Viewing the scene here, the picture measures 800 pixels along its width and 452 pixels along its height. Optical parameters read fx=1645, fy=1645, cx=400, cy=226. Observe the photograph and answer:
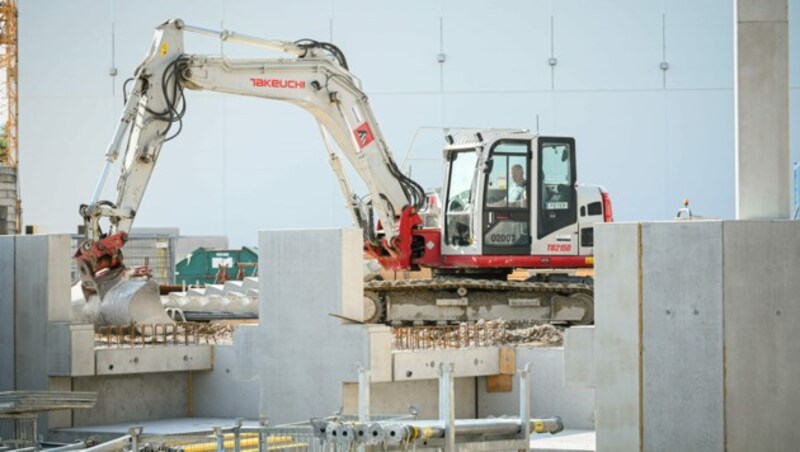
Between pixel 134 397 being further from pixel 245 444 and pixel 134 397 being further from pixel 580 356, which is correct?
pixel 580 356

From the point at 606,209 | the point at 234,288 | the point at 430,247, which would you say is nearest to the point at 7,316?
the point at 430,247

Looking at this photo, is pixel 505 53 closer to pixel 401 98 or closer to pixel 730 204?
pixel 401 98

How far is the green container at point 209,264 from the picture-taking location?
43062mm

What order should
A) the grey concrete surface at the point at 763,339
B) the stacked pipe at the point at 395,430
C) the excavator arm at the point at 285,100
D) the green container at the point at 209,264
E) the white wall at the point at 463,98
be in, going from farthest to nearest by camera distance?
the white wall at the point at 463,98, the green container at the point at 209,264, the excavator arm at the point at 285,100, the grey concrete surface at the point at 763,339, the stacked pipe at the point at 395,430

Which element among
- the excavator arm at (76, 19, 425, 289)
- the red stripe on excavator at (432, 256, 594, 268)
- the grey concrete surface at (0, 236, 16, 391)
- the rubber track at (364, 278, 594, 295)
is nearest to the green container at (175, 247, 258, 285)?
the excavator arm at (76, 19, 425, 289)

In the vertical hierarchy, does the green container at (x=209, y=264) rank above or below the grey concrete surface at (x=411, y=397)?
above

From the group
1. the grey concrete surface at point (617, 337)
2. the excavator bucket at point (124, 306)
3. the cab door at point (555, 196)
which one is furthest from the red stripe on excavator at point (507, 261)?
the grey concrete surface at point (617, 337)

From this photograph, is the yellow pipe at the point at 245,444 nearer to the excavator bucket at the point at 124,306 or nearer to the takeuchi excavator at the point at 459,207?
the excavator bucket at the point at 124,306

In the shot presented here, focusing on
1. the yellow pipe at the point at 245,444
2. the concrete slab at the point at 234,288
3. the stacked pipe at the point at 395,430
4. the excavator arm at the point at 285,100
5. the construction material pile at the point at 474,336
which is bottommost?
the yellow pipe at the point at 245,444

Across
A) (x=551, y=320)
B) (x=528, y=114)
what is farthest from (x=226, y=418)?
Result: (x=528, y=114)

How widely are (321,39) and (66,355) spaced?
90.2 feet

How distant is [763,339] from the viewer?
12.7m

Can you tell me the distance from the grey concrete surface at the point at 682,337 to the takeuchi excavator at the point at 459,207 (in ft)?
42.0

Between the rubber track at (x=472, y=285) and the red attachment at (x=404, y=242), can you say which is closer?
the rubber track at (x=472, y=285)
